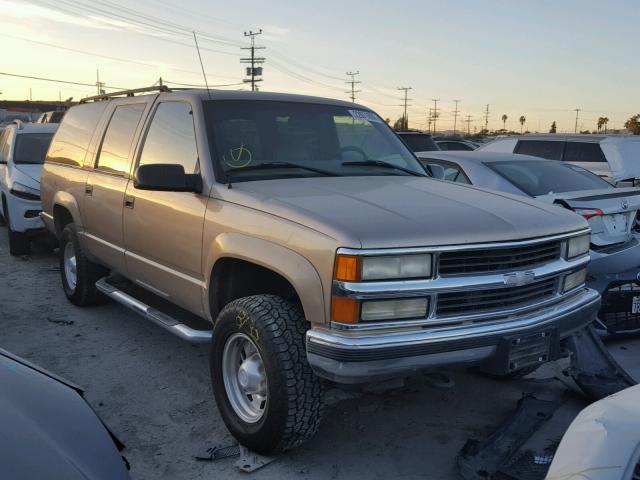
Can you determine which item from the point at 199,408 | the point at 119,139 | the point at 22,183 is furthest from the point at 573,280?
the point at 22,183

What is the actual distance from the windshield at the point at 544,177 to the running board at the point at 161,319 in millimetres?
3572

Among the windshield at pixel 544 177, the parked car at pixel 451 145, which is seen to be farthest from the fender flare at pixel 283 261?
the parked car at pixel 451 145

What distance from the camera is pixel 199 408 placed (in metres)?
4.05

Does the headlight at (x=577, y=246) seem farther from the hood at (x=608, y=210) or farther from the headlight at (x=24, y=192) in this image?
the headlight at (x=24, y=192)

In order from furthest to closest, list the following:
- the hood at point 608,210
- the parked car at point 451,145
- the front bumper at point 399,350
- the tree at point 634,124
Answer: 1. the tree at point 634,124
2. the parked car at point 451,145
3. the hood at point 608,210
4. the front bumper at point 399,350

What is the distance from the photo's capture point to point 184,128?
4.25 meters

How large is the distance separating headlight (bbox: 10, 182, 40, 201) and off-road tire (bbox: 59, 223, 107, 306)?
2723mm

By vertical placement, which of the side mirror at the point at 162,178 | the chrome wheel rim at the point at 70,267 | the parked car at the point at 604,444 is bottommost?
the chrome wheel rim at the point at 70,267

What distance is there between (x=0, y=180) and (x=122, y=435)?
281 inches

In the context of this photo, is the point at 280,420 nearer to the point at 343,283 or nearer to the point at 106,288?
the point at 343,283

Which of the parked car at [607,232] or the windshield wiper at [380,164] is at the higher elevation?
the windshield wiper at [380,164]

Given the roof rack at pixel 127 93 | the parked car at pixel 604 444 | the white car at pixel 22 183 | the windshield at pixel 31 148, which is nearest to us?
the parked car at pixel 604 444

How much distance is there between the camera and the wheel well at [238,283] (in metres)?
3.72

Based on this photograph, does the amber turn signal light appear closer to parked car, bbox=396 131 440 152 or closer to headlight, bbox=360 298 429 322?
headlight, bbox=360 298 429 322
